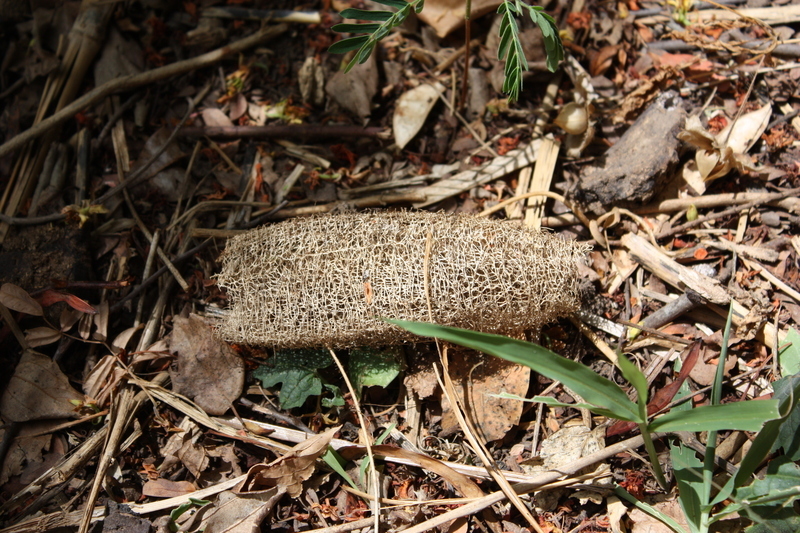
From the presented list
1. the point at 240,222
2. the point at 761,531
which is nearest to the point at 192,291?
the point at 240,222

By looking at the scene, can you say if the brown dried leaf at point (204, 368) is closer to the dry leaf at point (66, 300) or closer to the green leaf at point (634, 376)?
the dry leaf at point (66, 300)

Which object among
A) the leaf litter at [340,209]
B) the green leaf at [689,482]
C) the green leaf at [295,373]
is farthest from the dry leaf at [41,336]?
the green leaf at [689,482]

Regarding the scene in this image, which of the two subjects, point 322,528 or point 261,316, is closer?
point 322,528

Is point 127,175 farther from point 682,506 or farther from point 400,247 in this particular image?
point 682,506

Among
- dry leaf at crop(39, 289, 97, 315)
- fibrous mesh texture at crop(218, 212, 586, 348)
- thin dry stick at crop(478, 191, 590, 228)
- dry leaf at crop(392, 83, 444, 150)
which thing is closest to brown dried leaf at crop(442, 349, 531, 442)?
fibrous mesh texture at crop(218, 212, 586, 348)

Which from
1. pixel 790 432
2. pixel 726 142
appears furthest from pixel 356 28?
pixel 790 432
